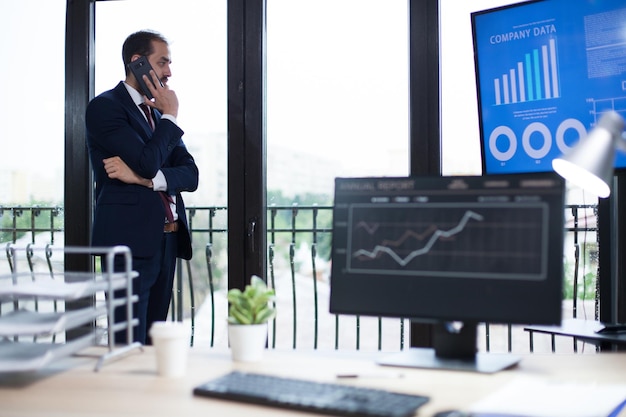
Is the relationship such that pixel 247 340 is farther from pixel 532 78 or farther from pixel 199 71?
pixel 199 71

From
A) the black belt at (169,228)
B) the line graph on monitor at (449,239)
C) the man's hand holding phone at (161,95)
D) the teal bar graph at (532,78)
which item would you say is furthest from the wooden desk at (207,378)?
the man's hand holding phone at (161,95)

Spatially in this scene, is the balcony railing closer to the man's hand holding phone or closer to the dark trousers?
the dark trousers

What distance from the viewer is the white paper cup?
1515 millimetres

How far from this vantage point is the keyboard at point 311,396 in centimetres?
123

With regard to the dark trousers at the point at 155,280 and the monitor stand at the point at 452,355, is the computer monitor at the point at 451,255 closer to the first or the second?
the monitor stand at the point at 452,355

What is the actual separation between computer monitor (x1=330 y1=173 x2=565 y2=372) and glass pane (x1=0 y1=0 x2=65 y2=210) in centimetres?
243

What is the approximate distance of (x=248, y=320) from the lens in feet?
5.38

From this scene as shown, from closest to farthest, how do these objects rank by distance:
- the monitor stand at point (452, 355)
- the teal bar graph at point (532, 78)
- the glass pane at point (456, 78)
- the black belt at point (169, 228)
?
1. the monitor stand at point (452, 355)
2. the teal bar graph at point (532, 78)
3. the black belt at point (169, 228)
4. the glass pane at point (456, 78)

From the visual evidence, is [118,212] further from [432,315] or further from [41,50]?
[432,315]

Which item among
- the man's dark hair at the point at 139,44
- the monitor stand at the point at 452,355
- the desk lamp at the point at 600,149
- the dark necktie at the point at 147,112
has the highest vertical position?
the man's dark hair at the point at 139,44

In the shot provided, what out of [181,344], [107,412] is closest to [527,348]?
[181,344]

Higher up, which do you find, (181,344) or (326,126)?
(326,126)

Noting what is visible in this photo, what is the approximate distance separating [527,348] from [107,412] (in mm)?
3076

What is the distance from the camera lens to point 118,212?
9.87 ft
